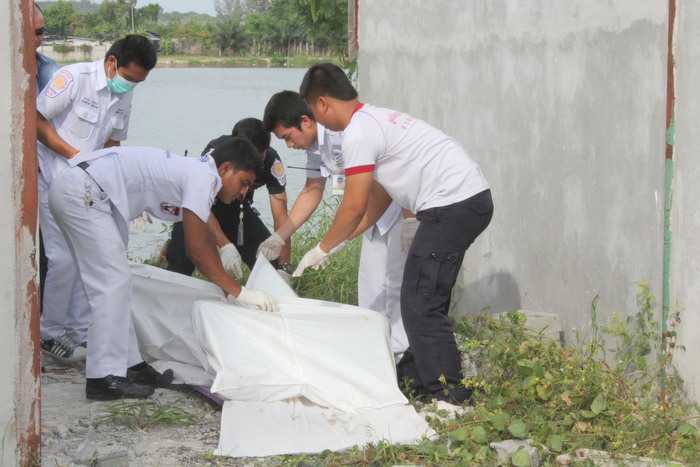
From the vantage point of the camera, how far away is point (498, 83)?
597cm

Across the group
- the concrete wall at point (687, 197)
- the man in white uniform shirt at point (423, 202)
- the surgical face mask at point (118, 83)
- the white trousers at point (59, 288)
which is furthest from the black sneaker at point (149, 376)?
the concrete wall at point (687, 197)

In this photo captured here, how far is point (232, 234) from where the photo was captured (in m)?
6.34

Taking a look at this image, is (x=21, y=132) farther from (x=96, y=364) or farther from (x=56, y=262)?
(x=56, y=262)

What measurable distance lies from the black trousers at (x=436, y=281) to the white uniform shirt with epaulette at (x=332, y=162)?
0.60 metres

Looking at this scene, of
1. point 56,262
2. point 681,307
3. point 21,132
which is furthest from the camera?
point 56,262

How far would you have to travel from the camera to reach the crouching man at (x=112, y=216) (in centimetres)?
484

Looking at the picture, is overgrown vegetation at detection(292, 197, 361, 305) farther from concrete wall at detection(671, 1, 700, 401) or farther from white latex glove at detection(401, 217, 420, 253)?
concrete wall at detection(671, 1, 700, 401)

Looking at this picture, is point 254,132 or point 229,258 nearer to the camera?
point 229,258

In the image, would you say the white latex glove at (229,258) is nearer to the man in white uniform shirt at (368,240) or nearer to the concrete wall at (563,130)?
the man in white uniform shirt at (368,240)

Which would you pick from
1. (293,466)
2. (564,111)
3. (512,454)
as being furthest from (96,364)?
(564,111)

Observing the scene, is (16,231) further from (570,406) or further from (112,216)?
(570,406)

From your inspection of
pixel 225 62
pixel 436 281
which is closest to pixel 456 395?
pixel 436 281

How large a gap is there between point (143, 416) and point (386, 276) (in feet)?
4.77

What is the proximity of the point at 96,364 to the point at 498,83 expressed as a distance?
2662 millimetres
